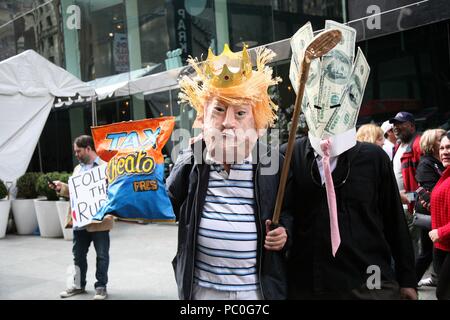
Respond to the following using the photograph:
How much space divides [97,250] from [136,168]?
2.07 metres

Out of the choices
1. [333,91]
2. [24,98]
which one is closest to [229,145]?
[333,91]

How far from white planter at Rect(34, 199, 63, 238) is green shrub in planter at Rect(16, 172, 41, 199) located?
0.54 meters

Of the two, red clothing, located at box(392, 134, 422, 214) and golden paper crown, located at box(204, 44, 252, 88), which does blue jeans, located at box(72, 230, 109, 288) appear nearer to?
golden paper crown, located at box(204, 44, 252, 88)

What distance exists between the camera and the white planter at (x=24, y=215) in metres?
8.63

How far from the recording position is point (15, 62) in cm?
745

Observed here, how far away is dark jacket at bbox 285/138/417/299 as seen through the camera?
6.72ft

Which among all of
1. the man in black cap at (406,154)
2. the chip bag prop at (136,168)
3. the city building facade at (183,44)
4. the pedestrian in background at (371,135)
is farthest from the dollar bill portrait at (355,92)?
the city building facade at (183,44)

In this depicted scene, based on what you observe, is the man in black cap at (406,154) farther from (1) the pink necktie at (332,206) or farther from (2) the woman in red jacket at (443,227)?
(1) the pink necktie at (332,206)

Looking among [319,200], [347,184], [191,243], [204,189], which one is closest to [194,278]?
[191,243]

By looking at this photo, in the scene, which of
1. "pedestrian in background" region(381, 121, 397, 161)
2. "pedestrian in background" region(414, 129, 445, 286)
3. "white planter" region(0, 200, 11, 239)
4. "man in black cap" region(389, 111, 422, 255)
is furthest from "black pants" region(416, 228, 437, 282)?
"white planter" region(0, 200, 11, 239)

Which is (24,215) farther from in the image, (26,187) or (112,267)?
(112,267)
